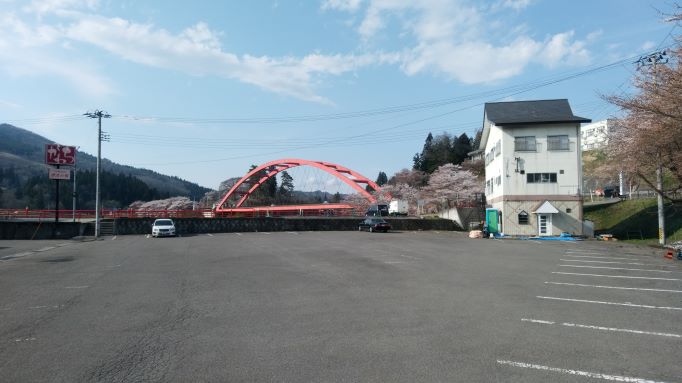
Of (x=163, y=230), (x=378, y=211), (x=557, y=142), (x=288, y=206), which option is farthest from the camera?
(x=288, y=206)

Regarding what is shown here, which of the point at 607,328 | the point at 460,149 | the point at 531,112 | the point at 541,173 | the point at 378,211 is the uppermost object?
the point at 460,149

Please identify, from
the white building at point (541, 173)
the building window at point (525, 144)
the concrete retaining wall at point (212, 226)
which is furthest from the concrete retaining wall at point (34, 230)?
the building window at point (525, 144)

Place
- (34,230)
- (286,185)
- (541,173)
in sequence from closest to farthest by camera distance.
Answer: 1. (34,230)
2. (541,173)
3. (286,185)

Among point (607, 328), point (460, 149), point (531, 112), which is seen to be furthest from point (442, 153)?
point (607, 328)

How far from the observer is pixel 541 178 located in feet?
133

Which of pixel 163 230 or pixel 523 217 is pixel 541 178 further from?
pixel 163 230

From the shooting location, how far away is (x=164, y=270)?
14.1 metres

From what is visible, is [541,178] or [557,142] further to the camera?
[557,142]

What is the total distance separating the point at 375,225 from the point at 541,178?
1512 cm

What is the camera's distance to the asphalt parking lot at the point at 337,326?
514 centimetres

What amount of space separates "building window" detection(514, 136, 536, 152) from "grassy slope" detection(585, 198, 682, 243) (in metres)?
10.2

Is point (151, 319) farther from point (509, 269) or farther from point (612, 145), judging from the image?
point (612, 145)

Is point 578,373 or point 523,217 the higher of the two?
point 523,217

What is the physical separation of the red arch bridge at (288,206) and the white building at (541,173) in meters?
35.9
